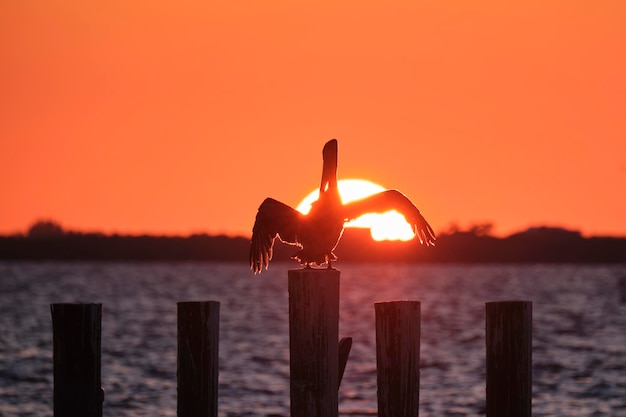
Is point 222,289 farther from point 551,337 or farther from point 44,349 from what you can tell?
point 44,349

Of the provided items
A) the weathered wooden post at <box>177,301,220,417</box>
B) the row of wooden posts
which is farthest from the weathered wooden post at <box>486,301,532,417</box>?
the weathered wooden post at <box>177,301,220,417</box>

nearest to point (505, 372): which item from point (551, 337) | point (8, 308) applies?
point (551, 337)

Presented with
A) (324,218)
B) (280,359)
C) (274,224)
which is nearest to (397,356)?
(324,218)

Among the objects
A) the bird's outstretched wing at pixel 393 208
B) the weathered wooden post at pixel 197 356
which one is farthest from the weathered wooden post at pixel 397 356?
the weathered wooden post at pixel 197 356

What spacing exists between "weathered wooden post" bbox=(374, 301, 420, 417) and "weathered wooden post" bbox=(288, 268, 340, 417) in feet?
1.83

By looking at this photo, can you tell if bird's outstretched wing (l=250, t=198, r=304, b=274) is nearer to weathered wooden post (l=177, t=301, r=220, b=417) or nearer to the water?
weathered wooden post (l=177, t=301, r=220, b=417)

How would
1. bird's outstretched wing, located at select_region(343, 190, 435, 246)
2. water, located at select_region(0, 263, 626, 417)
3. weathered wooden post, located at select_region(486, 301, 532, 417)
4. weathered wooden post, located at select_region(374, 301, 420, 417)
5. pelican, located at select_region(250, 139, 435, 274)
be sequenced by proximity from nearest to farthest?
1. weathered wooden post, located at select_region(374, 301, 420, 417)
2. weathered wooden post, located at select_region(486, 301, 532, 417)
3. pelican, located at select_region(250, 139, 435, 274)
4. bird's outstretched wing, located at select_region(343, 190, 435, 246)
5. water, located at select_region(0, 263, 626, 417)

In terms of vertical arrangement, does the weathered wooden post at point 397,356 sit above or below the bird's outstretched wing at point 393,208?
below

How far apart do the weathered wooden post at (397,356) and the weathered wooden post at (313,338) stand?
0.56 metres

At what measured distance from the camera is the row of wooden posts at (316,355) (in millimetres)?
11508

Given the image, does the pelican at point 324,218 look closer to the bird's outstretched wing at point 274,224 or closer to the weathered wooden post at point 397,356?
the bird's outstretched wing at point 274,224

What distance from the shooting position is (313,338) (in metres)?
11.5

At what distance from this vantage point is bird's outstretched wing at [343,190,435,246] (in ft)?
40.5

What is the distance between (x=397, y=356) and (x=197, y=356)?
1.87 meters
